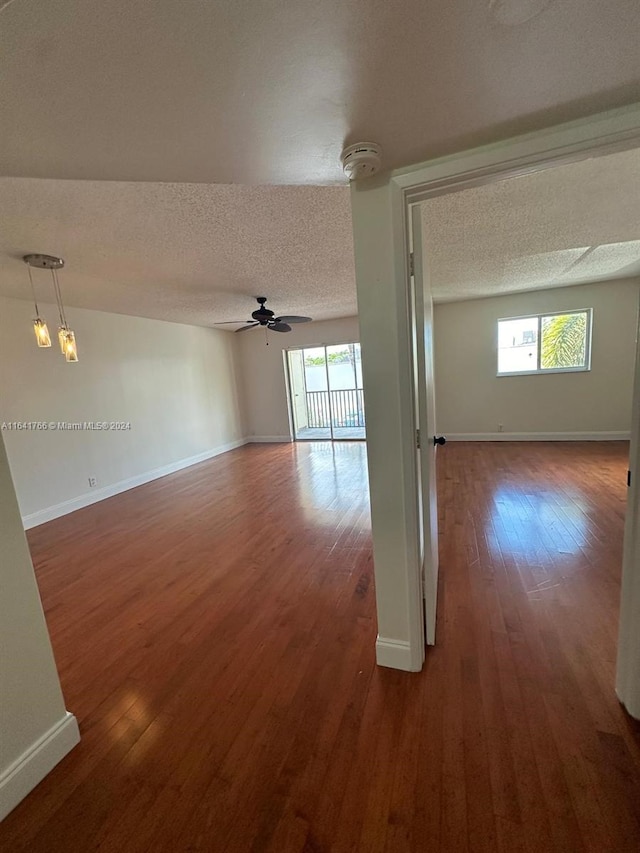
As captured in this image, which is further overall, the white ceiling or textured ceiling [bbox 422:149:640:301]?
textured ceiling [bbox 422:149:640:301]

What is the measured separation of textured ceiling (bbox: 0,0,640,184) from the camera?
72 centimetres

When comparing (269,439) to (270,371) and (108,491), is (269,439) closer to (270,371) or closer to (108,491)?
(270,371)

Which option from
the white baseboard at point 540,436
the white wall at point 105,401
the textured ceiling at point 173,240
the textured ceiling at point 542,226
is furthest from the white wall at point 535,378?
the white wall at point 105,401

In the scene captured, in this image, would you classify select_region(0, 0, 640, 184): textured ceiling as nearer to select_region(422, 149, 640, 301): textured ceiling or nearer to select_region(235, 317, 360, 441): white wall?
select_region(422, 149, 640, 301): textured ceiling

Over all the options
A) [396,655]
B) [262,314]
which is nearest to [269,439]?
[262,314]

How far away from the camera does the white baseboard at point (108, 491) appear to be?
12.1 feet


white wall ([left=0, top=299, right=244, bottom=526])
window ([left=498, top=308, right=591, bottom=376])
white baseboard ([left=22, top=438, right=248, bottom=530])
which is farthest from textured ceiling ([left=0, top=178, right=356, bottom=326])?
window ([left=498, top=308, right=591, bottom=376])

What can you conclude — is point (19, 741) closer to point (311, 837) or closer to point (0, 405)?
point (311, 837)

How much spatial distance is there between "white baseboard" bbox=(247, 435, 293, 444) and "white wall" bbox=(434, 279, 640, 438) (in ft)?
9.97

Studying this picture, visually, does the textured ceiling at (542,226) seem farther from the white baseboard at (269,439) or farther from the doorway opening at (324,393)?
the white baseboard at (269,439)

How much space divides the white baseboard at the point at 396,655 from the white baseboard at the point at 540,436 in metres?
5.03

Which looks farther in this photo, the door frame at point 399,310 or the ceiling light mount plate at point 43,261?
the ceiling light mount plate at point 43,261

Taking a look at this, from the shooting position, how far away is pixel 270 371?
712cm

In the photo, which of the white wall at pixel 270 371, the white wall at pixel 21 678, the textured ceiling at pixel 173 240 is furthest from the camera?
the white wall at pixel 270 371
